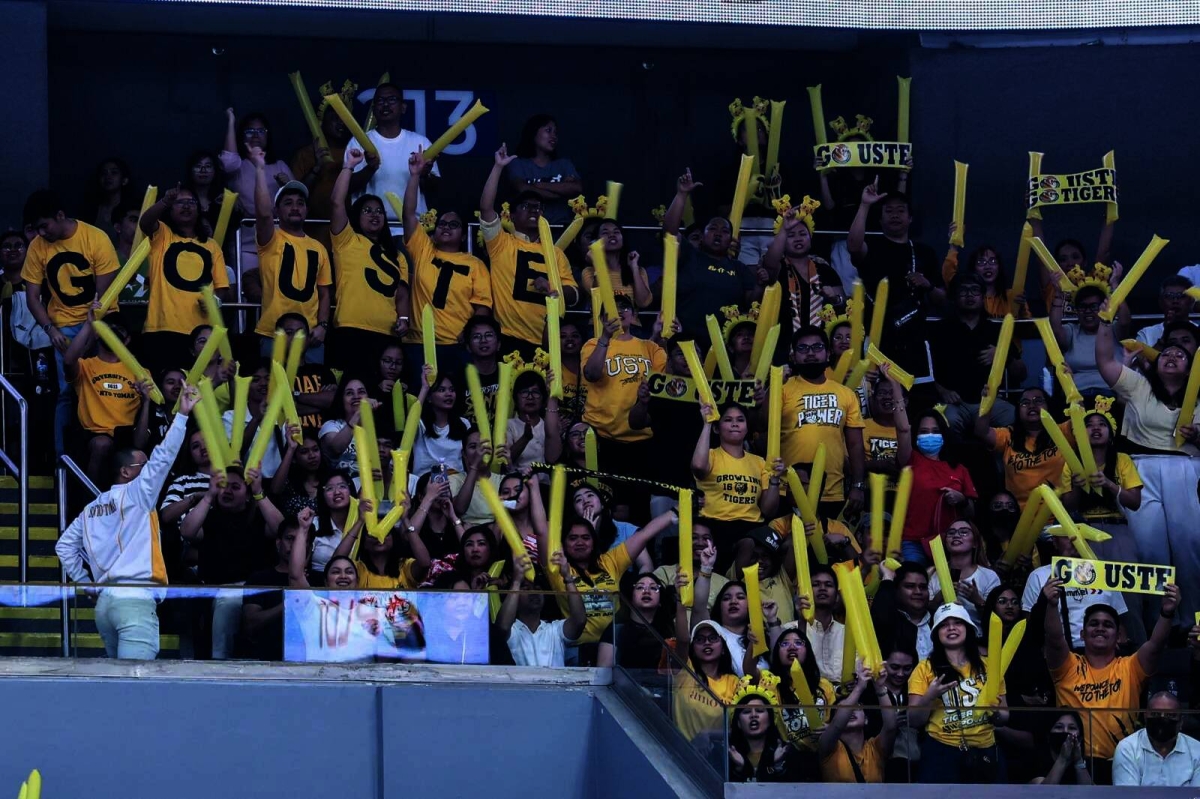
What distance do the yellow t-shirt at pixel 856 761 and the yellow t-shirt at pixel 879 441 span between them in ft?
11.6

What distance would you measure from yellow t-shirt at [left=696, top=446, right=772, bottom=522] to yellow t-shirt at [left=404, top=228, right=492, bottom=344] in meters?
1.98

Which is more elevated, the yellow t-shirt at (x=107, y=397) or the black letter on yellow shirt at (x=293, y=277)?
the black letter on yellow shirt at (x=293, y=277)

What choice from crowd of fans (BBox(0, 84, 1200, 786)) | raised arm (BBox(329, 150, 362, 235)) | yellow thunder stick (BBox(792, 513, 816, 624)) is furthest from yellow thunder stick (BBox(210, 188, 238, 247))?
yellow thunder stick (BBox(792, 513, 816, 624))

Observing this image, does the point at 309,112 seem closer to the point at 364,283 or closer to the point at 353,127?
the point at 353,127

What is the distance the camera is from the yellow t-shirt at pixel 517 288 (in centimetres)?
1326

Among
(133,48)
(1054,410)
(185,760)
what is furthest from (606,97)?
(185,760)

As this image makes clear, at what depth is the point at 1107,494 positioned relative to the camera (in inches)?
473

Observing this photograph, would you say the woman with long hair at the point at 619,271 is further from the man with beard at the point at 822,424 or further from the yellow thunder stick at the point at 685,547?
the yellow thunder stick at the point at 685,547

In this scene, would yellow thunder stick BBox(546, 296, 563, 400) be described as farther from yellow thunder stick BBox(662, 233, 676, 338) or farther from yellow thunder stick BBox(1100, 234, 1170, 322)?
yellow thunder stick BBox(1100, 234, 1170, 322)

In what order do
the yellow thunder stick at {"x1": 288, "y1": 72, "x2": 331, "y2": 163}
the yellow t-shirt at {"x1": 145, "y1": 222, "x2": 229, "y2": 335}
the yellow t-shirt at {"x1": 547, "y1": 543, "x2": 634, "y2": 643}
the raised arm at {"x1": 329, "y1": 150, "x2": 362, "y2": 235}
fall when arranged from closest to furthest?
the yellow t-shirt at {"x1": 547, "y1": 543, "x2": 634, "y2": 643}, the yellow t-shirt at {"x1": 145, "y1": 222, "x2": 229, "y2": 335}, the raised arm at {"x1": 329, "y1": 150, "x2": 362, "y2": 235}, the yellow thunder stick at {"x1": 288, "y1": 72, "x2": 331, "y2": 163}

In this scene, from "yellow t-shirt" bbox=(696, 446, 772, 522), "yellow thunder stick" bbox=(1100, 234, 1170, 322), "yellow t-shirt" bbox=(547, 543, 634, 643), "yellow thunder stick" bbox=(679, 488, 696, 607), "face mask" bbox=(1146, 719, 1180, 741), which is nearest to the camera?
"face mask" bbox=(1146, 719, 1180, 741)

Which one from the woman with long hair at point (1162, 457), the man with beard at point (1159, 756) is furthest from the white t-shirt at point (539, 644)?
the woman with long hair at point (1162, 457)

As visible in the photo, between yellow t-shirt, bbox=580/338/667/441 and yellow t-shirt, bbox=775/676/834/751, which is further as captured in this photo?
yellow t-shirt, bbox=580/338/667/441

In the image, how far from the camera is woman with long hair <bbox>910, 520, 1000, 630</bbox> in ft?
36.2
